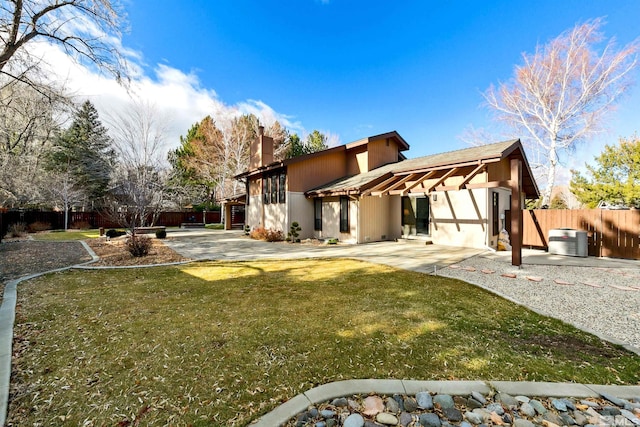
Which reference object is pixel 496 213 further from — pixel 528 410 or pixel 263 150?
pixel 263 150

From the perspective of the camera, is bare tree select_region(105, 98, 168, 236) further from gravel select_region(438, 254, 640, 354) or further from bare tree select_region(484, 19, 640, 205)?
bare tree select_region(484, 19, 640, 205)

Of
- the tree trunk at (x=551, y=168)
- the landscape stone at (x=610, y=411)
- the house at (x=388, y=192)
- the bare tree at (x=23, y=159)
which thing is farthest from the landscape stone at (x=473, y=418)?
the tree trunk at (x=551, y=168)

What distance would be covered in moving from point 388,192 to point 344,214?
10.2ft

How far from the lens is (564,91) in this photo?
16.5 meters

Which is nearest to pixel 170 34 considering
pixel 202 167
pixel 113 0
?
pixel 113 0

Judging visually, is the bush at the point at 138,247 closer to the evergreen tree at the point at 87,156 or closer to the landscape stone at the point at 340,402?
the landscape stone at the point at 340,402

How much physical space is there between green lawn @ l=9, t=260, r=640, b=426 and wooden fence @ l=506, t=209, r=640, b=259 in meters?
7.45

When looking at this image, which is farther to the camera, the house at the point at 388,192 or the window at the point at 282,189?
the window at the point at 282,189

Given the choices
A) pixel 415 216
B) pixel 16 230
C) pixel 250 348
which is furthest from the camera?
pixel 16 230

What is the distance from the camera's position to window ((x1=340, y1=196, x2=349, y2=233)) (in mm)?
12930

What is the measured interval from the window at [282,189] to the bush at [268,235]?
1.83m

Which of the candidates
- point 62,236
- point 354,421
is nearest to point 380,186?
point 354,421

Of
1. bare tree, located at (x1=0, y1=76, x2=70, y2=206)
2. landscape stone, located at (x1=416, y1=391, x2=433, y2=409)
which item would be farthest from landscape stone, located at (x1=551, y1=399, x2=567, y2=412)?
bare tree, located at (x1=0, y1=76, x2=70, y2=206)

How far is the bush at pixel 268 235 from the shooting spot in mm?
14117
